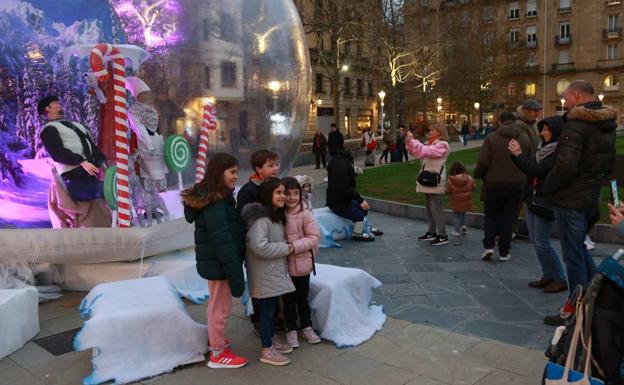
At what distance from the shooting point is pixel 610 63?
58.9 m

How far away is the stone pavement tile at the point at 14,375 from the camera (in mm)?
3670

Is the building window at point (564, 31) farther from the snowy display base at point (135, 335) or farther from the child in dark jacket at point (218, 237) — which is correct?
the snowy display base at point (135, 335)

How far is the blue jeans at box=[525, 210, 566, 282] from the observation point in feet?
16.9

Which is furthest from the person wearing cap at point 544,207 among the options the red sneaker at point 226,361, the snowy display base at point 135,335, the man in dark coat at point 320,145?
the man in dark coat at point 320,145

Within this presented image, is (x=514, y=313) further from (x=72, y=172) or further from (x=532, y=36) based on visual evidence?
(x=532, y=36)

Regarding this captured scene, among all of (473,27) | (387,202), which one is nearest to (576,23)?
(473,27)

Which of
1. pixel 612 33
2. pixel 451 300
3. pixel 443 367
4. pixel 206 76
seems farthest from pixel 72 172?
pixel 612 33

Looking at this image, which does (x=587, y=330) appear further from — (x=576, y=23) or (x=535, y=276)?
(x=576, y=23)

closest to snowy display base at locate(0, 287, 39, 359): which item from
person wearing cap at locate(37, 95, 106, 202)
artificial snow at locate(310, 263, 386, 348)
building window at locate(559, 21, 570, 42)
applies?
person wearing cap at locate(37, 95, 106, 202)

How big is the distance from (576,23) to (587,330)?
Answer: 6714 cm

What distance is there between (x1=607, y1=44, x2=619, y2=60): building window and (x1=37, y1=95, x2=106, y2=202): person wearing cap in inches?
2595

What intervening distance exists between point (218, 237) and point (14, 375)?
1786 millimetres

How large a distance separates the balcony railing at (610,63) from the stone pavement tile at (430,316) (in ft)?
209

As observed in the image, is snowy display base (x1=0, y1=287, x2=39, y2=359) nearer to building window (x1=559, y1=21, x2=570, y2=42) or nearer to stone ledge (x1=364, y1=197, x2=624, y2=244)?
stone ledge (x1=364, y1=197, x2=624, y2=244)
